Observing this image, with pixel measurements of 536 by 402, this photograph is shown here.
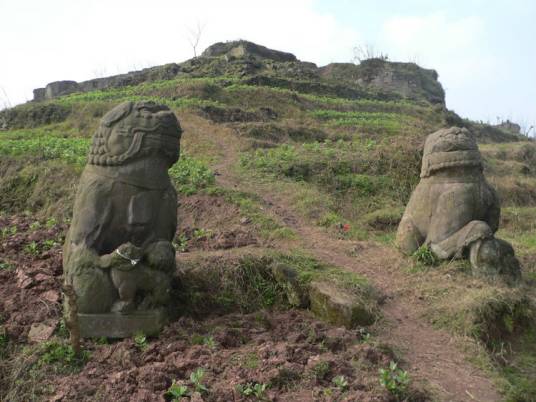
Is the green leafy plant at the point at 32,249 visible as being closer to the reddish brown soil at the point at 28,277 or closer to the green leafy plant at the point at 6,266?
the reddish brown soil at the point at 28,277

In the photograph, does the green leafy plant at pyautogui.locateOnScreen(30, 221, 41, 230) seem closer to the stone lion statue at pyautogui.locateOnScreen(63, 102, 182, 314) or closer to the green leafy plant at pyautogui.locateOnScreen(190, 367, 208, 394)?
the stone lion statue at pyautogui.locateOnScreen(63, 102, 182, 314)

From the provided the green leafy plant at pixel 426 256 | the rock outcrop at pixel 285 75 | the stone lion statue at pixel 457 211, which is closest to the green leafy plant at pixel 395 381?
the stone lion statue at pixel 457 211

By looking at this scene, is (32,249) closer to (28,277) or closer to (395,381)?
(28,277)

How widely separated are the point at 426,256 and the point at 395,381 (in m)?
3.02

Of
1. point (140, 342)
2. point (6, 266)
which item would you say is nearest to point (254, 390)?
point (140, 342)

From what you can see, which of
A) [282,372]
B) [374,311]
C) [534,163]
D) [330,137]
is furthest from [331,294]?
[534,163]

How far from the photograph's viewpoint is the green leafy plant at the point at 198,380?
14.2ft

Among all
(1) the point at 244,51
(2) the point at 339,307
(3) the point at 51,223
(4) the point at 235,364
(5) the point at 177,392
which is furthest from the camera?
(1) the point at 244,51

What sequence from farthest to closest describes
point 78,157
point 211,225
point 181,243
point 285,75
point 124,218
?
point 285,75
point 78,157
point 211,225
point 181,243
point 124,218

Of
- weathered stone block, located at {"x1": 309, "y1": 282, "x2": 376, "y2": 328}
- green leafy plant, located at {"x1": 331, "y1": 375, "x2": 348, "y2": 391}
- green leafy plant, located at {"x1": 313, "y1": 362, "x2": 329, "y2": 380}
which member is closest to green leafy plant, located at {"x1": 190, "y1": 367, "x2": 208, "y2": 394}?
green leafy plant, located at {"x1": 313, "y1": 362, "x2": 329, "y2": 380}

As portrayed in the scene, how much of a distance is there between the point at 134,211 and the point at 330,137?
14.5 m

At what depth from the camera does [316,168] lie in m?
14.2

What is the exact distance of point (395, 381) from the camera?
438 cm

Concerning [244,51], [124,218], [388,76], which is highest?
[244,51]
